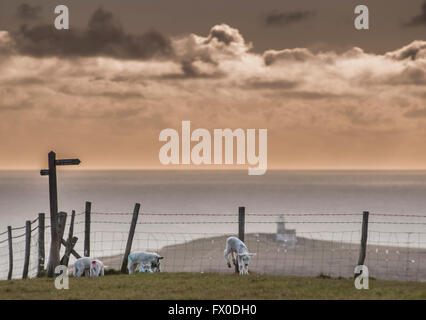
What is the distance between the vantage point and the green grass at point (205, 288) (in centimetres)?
1664

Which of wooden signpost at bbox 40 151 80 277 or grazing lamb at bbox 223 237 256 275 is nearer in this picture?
grazing lamb at bbox 223 237 256 275

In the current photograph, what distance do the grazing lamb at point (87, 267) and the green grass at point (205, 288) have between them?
139 cm

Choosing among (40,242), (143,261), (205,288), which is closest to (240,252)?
(143,261)

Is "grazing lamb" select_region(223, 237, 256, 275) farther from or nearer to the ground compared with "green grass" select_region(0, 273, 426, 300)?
farther from the ground

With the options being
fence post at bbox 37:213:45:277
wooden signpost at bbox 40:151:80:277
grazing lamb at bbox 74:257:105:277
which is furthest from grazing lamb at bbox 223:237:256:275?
fence post at bbox 37:213:45:277

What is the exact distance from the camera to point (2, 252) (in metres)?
56.3

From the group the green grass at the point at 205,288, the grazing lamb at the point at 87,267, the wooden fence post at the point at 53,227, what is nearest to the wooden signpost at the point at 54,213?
the wooden fence post at the point at 53,227

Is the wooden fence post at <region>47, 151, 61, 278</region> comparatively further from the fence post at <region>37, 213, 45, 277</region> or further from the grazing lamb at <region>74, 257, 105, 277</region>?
the grazing lamb at <region>74, 257, 105, 277</region>

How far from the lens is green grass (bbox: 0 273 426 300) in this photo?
1664cm

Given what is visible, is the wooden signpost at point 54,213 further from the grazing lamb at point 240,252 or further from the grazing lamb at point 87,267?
the grazing lamb at point 240,252

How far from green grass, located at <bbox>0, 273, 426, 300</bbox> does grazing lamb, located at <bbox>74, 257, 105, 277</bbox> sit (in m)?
1.39

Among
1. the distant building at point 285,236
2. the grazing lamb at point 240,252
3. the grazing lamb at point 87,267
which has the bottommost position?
the distant building at point 285,236
